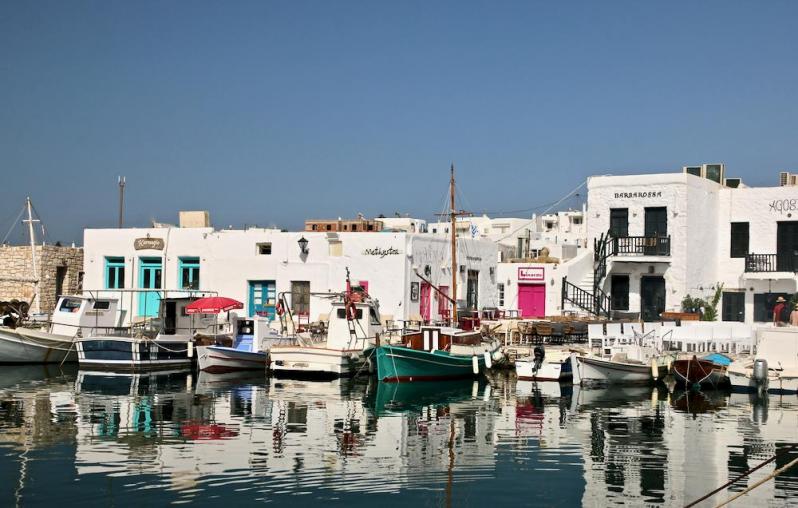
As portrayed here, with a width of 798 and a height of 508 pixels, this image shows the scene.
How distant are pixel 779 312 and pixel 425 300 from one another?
14.1 meters

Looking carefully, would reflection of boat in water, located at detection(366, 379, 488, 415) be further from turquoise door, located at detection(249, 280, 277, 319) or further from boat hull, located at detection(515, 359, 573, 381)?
turquoise door, located at detection(249, 280, 277, 319)

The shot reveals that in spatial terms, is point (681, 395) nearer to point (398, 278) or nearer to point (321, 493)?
point (398, 278)

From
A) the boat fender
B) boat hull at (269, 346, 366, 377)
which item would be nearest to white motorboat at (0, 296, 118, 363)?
boat hull at (269, 346, 366, 377)

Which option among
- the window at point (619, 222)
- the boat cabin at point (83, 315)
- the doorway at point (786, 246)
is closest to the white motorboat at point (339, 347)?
the boat cabin at point (83, 315)

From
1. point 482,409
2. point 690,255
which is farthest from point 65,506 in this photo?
point 690,255

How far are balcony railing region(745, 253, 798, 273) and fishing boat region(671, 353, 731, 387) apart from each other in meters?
10.4

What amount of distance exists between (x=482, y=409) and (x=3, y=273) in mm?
29044

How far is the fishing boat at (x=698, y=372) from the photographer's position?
103ft

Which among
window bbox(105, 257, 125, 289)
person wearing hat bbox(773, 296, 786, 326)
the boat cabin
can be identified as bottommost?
the boat cabin

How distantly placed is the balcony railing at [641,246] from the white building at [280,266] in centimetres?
665

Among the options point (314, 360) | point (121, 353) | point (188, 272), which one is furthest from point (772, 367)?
point (188, 272)

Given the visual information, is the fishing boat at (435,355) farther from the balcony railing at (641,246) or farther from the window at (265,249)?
the window at (265,249)

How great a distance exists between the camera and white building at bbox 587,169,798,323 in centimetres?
4097

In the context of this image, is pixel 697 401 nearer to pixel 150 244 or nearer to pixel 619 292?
pixel 619 292
